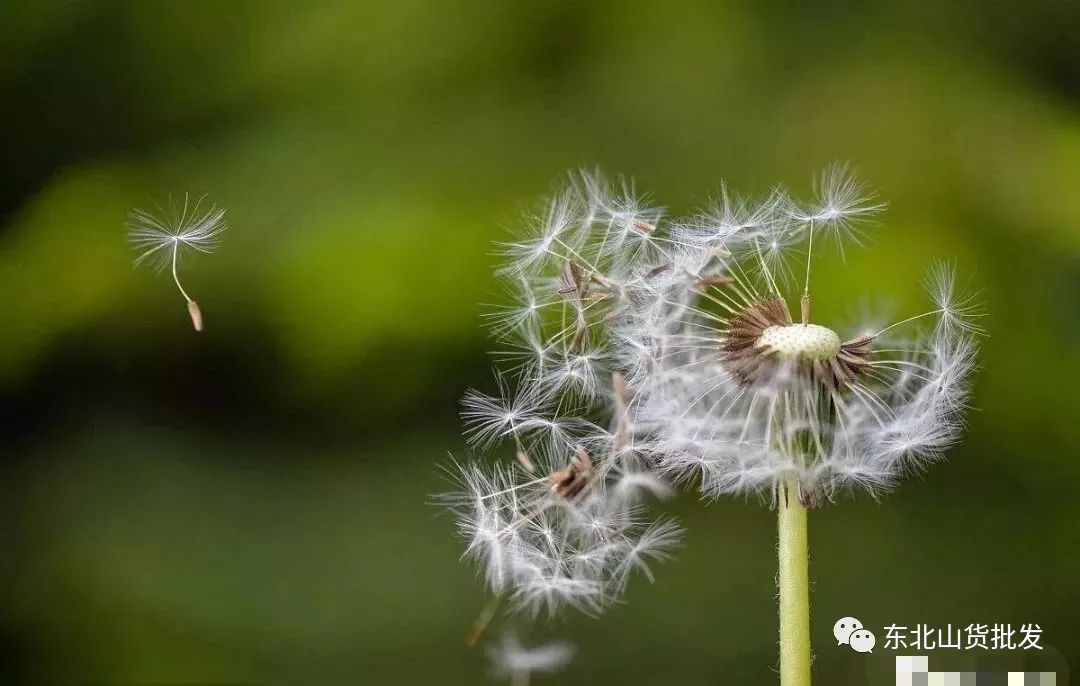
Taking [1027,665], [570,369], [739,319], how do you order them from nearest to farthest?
[739,319], [570,369], [1027,665]

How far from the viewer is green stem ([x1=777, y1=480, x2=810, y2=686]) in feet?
1.42

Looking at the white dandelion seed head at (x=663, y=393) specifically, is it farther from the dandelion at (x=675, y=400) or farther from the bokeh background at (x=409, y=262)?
the bokeh background at (x=409, y=262)

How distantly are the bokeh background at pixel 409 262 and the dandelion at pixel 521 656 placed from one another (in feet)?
0.03

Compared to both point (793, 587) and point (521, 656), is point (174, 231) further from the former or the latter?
point (793, 587)

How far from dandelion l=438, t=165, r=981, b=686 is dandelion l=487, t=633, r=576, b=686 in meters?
0.15

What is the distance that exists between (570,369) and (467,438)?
7.2 inches

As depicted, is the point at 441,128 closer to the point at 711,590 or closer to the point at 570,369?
the point at 570,369

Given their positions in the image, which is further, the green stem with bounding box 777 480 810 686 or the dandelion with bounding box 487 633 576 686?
the dandelion with bounding box 487 633 576 686

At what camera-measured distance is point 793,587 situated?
0.44 meters

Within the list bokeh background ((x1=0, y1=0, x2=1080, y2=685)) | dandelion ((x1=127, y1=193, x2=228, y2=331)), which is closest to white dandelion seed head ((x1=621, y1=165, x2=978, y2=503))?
bokeh background ((x1=0, y1=0, x2=1080, y2=685))

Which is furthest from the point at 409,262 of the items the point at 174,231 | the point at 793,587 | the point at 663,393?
the point at 793,587

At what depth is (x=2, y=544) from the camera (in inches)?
29.3

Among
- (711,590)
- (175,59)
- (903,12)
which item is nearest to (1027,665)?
(711,590)

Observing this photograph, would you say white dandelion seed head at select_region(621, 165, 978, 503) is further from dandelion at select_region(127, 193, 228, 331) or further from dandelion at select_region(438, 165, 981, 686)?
dandelion at select_region(127, 193, 228, 331)
